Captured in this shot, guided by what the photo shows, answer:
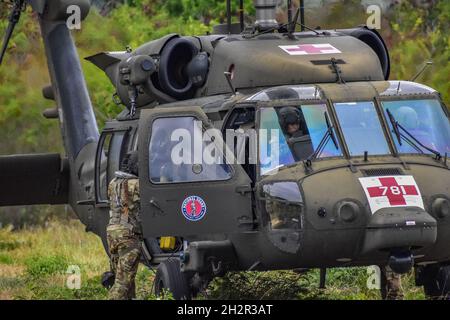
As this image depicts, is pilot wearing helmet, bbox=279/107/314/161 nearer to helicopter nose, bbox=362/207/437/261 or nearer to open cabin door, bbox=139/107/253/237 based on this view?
open cabin door, bbox=139/107/253/237

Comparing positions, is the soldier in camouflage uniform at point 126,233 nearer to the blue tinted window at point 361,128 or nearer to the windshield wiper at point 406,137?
the blue tinted window at point 361,128

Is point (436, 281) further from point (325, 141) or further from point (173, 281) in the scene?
point (173, 281)

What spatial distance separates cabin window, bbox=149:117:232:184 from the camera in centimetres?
1308

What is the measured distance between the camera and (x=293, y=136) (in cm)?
1290

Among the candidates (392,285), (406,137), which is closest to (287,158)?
Answer: (406,137)

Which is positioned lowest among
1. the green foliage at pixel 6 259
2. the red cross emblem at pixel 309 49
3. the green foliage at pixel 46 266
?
the green foliage at pixel 6 259

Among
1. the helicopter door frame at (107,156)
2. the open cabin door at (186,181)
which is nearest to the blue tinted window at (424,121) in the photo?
the open cabin door at (186,181)

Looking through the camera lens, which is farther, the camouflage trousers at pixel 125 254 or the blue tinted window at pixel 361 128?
the camouflage trousers at pixel 125 254

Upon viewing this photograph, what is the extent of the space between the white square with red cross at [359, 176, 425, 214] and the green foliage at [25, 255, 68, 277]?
615 centimetres

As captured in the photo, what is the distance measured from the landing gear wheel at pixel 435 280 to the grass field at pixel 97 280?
122 millimetres

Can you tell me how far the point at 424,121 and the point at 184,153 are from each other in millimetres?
2223

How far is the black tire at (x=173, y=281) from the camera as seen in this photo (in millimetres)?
13312

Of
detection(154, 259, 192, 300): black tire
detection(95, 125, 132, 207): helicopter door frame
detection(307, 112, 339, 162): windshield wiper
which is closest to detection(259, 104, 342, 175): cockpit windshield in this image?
detection(307, 112, 339, 162): windshield wiper

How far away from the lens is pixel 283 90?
13.2 metres
